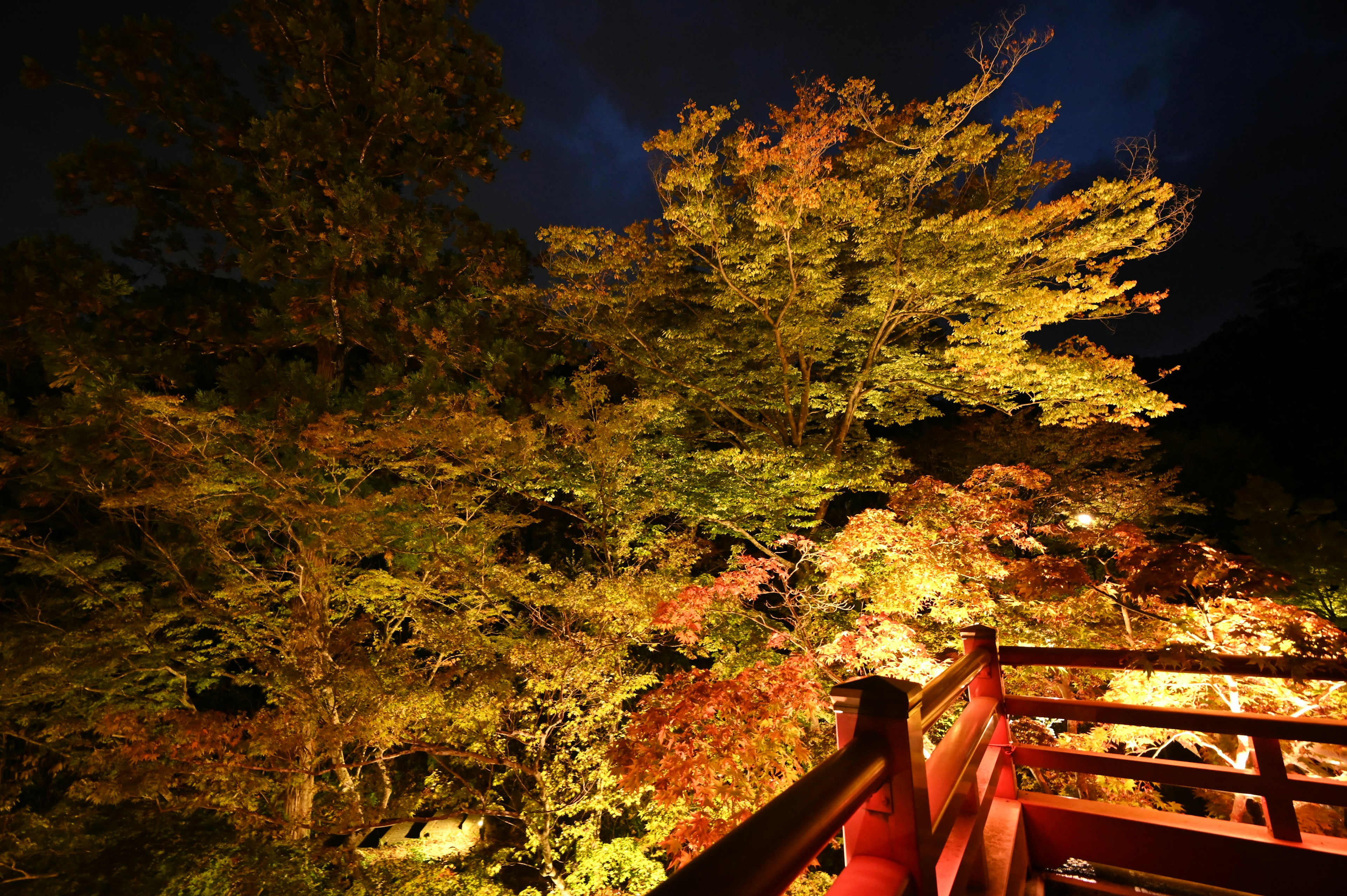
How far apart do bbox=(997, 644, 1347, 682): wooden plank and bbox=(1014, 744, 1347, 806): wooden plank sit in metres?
0.40

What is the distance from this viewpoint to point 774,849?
0.78m

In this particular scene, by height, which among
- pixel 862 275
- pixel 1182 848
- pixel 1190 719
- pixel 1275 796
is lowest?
pixel 1182 848

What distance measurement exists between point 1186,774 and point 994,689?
A: 0.81 meters

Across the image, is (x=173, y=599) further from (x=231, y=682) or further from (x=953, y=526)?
(x=953, y=526)

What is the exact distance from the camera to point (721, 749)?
4.45 meters

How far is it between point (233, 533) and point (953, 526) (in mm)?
8991

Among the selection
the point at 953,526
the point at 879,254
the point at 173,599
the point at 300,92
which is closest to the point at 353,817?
the point at 173,599

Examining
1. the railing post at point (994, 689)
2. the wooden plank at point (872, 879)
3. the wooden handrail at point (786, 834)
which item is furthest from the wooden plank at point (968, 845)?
the wooden handrail at point (786, 834)

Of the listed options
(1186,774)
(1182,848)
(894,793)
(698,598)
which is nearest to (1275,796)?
(1186,774)

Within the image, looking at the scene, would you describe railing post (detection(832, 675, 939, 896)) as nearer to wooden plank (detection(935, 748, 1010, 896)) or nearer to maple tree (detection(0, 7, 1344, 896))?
wooden plank (detection(935, 748, 1010, 896))

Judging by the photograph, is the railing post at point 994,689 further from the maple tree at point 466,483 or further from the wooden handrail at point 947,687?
the maple tree at point 466,483

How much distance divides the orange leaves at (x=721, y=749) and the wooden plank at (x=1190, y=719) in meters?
2.12

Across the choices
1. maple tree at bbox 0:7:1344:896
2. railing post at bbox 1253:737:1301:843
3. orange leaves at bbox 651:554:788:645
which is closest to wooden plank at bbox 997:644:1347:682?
railing post at bbox 1253:737:1301:843

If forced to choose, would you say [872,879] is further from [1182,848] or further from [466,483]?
[466,483]
